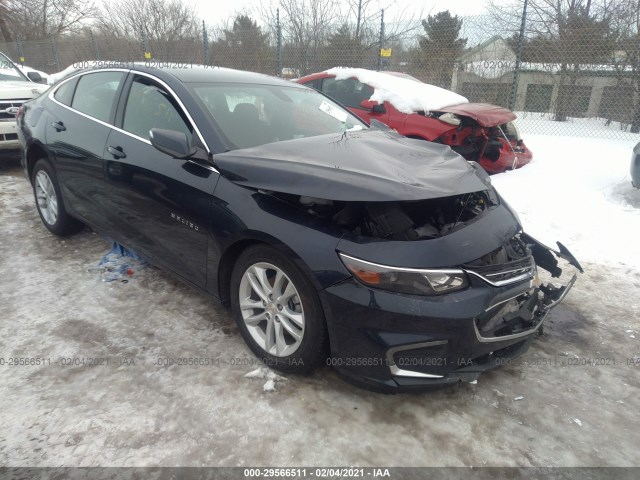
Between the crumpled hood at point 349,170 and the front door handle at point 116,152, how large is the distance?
98cm

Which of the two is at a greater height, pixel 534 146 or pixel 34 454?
pixel 534 146

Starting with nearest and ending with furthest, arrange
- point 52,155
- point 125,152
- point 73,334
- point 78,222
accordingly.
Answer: point 73,334 → point 125,152 → point 52,155 → point 78,222

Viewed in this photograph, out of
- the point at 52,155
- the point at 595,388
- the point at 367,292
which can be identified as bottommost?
the point at 595,388

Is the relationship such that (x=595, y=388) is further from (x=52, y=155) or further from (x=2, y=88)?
(x=2, y=88)

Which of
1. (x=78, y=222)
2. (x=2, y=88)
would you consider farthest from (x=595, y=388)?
(x=2, y=88)

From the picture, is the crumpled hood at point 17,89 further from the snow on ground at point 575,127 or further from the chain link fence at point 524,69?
the snow on ground at point 575,127

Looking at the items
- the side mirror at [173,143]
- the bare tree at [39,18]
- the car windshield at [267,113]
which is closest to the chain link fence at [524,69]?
the car windshield at [267,113]

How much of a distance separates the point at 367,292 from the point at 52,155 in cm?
330

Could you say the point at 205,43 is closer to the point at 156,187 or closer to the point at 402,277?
the point at 156,187

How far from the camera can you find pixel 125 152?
10.1 feet

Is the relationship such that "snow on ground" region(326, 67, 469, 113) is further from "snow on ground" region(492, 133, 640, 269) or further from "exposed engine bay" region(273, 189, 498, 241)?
"exposed engine bay" region(273, 189, 498, 241)

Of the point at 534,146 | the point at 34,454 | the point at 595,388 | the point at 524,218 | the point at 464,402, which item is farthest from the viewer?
the point at 534,146

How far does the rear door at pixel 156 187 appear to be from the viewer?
8.70ft

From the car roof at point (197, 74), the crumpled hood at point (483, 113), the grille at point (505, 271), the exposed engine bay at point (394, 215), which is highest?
the car roof at point (197, 74)
